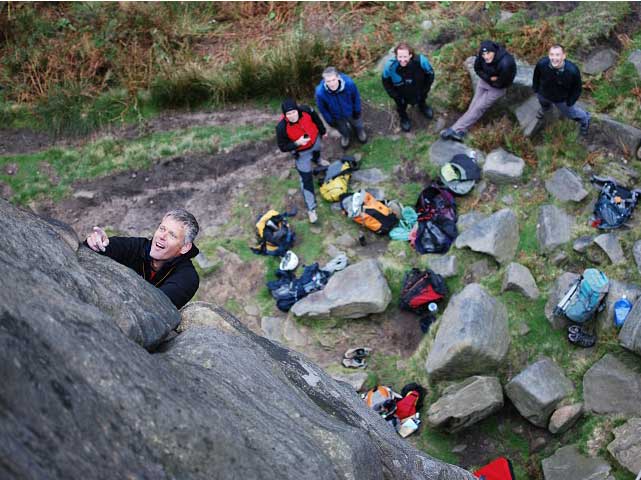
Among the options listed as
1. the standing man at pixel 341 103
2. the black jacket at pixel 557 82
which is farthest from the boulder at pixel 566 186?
the standing man at pixel 341 103

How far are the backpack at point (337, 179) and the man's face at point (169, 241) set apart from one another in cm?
641

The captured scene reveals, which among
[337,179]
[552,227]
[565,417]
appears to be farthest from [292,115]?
[565,417]

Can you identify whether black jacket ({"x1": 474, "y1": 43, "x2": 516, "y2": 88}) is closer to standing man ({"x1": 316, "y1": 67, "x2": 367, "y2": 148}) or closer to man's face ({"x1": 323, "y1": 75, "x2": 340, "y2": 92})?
standing man ({"x1": 316, "y1": 67, "x2": 367, "y2": 148})

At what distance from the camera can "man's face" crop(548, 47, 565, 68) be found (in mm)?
10328

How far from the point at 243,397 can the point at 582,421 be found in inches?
217

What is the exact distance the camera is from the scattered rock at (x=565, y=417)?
8.53 metres

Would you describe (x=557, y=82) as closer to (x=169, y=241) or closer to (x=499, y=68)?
(x=499, y=68)

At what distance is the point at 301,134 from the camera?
37.0ft

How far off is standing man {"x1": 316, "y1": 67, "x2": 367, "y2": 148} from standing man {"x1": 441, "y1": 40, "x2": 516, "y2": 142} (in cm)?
171

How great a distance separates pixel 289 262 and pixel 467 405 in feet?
13.4

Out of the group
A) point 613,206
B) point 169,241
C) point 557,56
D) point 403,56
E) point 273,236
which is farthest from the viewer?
point 273,236

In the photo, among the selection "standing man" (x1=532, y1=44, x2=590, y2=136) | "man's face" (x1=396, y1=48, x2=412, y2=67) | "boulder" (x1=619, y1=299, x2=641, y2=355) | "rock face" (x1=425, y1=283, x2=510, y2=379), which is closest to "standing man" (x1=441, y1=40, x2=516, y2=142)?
"standing man" (x1=532, y1=44, x2=590, y2=136)

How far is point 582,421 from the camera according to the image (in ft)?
28.0

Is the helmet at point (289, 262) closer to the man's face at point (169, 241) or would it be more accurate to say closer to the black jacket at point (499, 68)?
the black jacket at point (499, 68)
